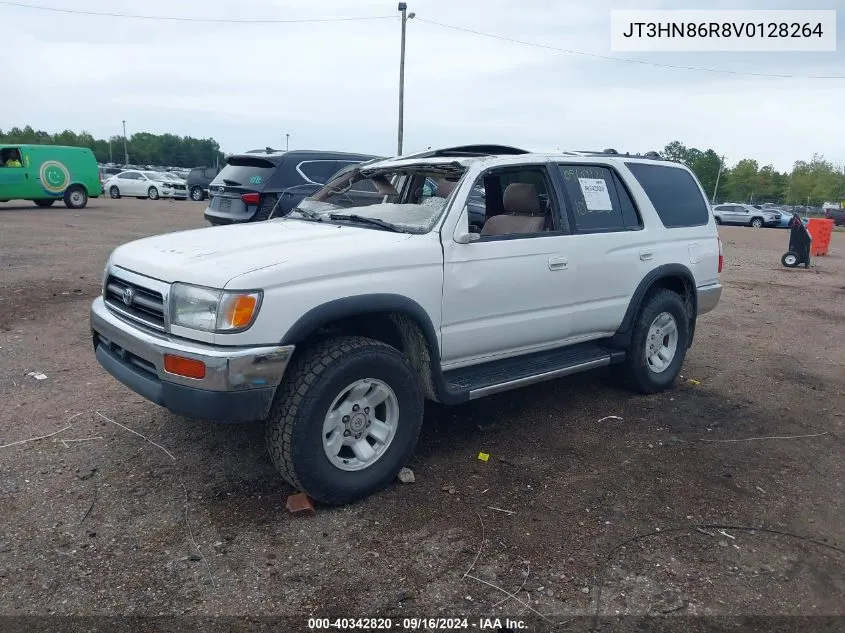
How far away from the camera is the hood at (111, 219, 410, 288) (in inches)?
128

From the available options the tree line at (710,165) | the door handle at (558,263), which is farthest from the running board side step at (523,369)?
the tree line at (710,165)

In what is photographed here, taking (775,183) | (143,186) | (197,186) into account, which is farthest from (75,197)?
(775,183)

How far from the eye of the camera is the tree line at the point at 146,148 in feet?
325

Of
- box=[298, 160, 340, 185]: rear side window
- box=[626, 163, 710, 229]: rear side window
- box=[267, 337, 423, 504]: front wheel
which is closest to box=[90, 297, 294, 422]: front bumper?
box=[267, 337, 423, 504]: front wheel

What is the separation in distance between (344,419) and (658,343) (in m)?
3.01

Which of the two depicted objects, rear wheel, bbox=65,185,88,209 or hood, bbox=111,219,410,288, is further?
rear wheel, bbox=65,185,88,209

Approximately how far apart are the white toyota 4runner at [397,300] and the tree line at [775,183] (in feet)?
257

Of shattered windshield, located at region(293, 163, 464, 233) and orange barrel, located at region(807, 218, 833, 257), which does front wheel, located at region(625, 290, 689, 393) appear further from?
orange barrel, located at region(807, 218, 833, 257)

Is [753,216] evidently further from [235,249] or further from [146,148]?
[146,148]

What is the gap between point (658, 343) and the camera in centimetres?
544

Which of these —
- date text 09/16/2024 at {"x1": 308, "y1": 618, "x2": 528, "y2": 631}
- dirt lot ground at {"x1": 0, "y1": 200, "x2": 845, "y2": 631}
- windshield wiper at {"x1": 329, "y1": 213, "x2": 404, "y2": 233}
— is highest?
windshield wiper at {"x1": 329, "y1": 213, "x2": 404, "y2": 233}

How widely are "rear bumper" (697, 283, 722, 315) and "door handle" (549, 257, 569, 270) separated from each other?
1.84m

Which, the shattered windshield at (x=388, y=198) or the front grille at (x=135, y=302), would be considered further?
the shattered windshield at (x=388, y=198)

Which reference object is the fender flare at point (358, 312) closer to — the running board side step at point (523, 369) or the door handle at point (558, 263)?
the running board side step at point (523, 369)
